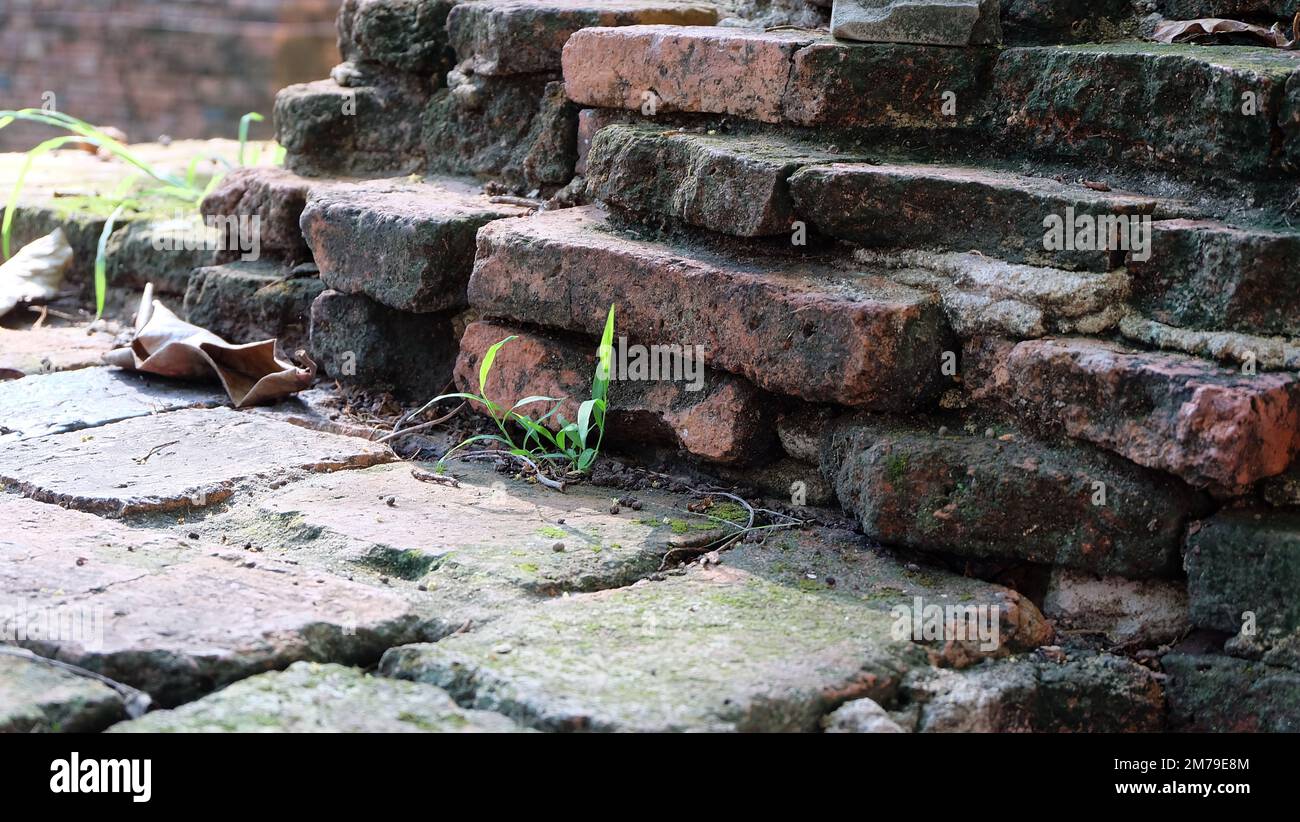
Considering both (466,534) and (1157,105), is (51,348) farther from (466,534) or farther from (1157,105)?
(1157,105)

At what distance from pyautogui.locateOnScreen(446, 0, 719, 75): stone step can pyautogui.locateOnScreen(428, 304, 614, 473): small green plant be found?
0.86 meters

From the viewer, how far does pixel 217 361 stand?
11.6ft

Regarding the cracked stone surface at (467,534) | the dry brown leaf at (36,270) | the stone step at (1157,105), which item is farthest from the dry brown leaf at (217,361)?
the stone step at (1157,105)

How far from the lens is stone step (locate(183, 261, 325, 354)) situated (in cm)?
375

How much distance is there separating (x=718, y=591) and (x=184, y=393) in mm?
1789

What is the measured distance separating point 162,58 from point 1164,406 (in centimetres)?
947

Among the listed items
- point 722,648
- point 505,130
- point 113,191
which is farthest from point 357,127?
point 722,648

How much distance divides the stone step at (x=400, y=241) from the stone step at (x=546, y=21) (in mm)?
367

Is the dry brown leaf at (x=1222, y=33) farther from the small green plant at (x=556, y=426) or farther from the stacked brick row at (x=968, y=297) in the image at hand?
the small green plant at (x=556, y=426)

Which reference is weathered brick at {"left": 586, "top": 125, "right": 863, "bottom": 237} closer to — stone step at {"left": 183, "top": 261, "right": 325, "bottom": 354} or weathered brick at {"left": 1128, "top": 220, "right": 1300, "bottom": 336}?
weathered brick at {"left": 1128, "top": 220, "right": 1300, "bottom": 336}

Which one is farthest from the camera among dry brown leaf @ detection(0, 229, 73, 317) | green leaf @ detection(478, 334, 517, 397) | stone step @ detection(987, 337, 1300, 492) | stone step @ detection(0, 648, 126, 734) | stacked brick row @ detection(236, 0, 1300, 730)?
dry brown leaf @ detection(0, 229, 73, 317)

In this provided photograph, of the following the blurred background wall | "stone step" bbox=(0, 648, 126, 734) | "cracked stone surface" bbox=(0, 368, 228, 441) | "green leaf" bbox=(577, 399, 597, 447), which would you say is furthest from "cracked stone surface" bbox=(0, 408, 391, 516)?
the blurred background wall
